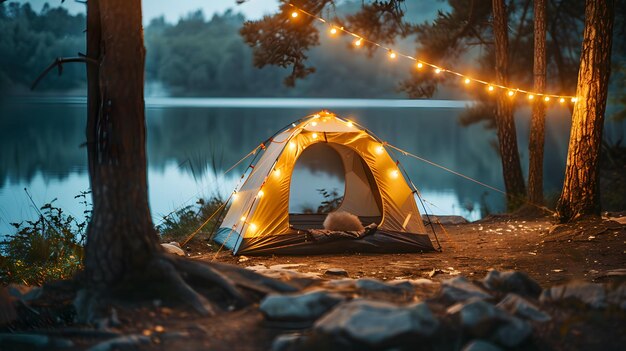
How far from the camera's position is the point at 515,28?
15.8m

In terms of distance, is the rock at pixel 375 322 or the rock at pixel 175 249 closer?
the rock at pixel 375 322

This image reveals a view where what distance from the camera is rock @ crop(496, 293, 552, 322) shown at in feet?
13.8

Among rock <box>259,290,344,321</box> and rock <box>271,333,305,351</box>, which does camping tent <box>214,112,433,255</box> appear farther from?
rock <box>271,333,305,351</box>

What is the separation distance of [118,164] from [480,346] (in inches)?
97.1

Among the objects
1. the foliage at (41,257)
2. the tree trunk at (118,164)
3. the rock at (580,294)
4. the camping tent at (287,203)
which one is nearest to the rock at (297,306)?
the tree trunk at (118,164)

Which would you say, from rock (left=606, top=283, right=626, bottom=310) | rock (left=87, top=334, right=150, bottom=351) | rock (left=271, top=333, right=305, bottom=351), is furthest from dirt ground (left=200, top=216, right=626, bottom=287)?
rock (left=87, top=334, right=150, bottom=351)

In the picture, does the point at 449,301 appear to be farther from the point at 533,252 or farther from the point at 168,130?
the point at 168,130

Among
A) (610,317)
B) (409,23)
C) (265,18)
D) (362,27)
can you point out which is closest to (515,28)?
(409,23)

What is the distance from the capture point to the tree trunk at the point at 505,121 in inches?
444

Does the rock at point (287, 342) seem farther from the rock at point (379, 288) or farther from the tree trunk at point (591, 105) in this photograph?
the tree trunk at point (591, 105)

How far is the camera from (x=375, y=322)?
379cm

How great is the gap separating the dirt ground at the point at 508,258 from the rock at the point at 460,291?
1921 millimetres

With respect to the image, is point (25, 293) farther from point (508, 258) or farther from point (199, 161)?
point (199, 161)

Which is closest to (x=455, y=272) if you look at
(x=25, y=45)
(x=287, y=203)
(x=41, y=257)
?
(x=287, y=203)
